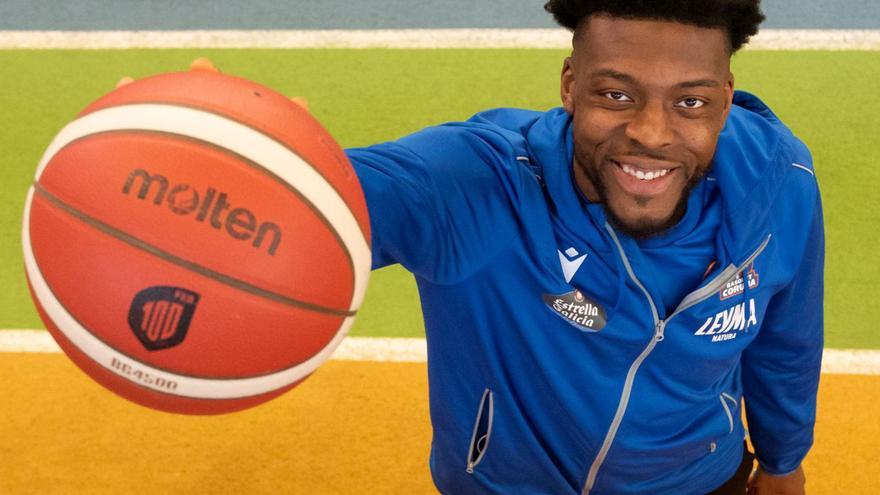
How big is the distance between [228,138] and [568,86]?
82 centimetres

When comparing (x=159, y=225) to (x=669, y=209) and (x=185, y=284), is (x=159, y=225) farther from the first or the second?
(x=669, y=209)

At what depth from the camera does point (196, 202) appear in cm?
168

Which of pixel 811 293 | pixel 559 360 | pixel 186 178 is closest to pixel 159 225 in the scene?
pixel 186 178

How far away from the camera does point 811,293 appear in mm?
2520

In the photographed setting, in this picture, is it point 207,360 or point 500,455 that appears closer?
point 207,360

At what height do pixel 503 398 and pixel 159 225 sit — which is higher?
pixel 159 225

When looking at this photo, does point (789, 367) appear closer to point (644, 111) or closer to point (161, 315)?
point (644, 111)

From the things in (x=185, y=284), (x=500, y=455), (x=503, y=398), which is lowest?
(x=500, y=455)

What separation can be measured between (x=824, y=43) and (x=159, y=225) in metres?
4.87

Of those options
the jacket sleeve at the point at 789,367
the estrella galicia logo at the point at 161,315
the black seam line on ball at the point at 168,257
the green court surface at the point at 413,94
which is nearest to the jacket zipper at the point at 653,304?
the jacket sleeve at the point at 789,367

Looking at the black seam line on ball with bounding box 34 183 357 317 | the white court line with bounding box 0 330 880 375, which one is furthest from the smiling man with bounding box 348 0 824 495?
the white court line with bounding box 0 330 880 375

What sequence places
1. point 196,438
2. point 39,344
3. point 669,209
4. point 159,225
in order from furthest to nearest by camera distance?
point 39,344
point 196,438
point 669,209
point 159,225

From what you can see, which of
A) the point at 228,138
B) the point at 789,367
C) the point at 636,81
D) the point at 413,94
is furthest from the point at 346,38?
the point at 228,138

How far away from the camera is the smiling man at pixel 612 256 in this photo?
6.86 ft
